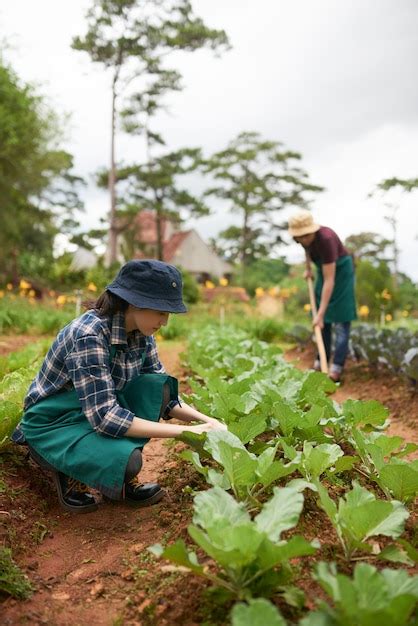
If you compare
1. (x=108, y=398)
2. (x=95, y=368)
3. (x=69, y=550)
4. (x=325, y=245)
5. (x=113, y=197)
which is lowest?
(x=69, y=550)

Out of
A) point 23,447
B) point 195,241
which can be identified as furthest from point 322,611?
point 195,241

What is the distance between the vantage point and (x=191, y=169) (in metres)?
20.0

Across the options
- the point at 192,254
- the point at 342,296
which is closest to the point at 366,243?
the point at 192,254

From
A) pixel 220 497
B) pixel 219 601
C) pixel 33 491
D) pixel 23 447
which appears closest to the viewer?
pixel 219 601

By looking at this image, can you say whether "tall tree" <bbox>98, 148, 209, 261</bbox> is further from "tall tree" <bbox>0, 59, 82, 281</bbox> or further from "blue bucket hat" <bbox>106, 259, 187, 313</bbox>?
"blue bucket hat" <bbox>106, 259, 187, 313</bbox>

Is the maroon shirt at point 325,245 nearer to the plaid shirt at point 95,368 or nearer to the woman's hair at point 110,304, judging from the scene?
the plaid shirt at point 95,368

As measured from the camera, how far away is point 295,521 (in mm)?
1512

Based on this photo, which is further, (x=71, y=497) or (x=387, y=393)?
(x=387, y=393)

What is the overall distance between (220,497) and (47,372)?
43.0 inches

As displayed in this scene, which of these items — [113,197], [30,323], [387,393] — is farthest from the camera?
[113,197]

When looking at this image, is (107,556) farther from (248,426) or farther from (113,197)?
(113,197)

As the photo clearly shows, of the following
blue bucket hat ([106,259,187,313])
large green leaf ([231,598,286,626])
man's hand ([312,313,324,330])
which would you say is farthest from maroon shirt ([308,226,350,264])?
large green leaf ([231,598,286,626])

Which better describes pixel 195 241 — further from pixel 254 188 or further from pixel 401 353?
pixel 401 353

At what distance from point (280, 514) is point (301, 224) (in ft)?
12.5
